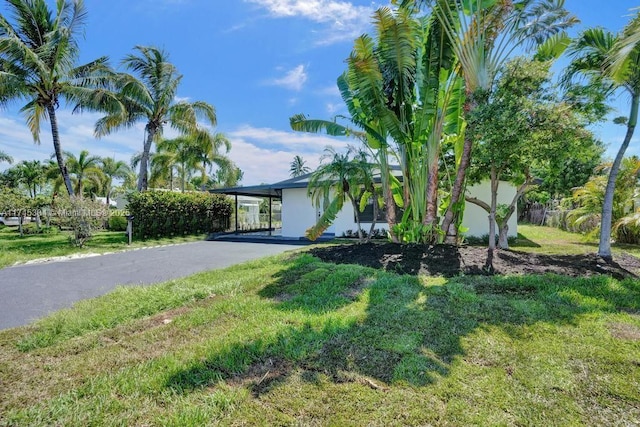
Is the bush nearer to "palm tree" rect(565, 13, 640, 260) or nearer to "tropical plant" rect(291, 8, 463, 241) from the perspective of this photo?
"tropical plant" rect(291, 8, 463, 241)

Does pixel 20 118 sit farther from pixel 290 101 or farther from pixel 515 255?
pixel 515 255

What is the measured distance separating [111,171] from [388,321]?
136 ft

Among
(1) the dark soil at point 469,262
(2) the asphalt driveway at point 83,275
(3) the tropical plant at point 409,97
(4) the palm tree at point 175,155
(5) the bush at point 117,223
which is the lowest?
(2) the asphalt driveway at point 83,275

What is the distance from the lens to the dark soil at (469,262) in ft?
19.0

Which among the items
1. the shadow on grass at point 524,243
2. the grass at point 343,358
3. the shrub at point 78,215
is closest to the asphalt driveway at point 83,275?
the grass at point 343,358

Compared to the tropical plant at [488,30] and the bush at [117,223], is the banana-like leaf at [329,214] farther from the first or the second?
the bush at [117,223]

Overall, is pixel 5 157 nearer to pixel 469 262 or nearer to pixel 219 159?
pixel 219 159

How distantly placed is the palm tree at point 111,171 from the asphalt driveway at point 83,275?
30.2 m

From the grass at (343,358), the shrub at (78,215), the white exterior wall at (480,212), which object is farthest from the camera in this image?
the white exterior wall at (480,212)

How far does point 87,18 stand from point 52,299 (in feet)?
46.1

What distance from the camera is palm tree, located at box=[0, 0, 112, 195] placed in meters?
12.2

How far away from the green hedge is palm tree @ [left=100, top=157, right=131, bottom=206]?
77.6 feet

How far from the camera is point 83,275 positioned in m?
7.49

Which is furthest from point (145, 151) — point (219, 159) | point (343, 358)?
point (343, 358)
